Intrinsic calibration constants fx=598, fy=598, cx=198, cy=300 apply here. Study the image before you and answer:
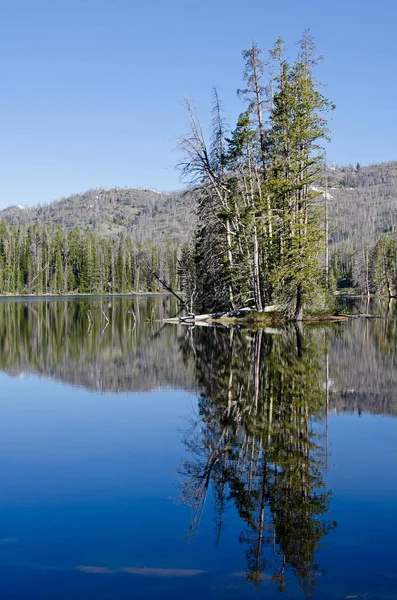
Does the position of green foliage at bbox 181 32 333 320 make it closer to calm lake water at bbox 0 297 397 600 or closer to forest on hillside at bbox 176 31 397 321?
forest on hillside at bbox 176 31 397 321

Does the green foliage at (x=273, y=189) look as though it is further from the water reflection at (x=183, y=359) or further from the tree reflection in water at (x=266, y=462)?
the tree reflection in water at (x=266, y=462)

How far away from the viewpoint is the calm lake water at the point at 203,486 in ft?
20.0

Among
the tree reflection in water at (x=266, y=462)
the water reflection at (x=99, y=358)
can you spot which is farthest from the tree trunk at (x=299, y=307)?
the tree reflection in water at (x=266, y=462)

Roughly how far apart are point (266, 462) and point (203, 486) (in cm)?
130

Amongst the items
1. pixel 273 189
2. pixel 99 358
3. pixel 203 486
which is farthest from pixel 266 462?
pixel 273 189

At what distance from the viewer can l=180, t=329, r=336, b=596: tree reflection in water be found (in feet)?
22.0

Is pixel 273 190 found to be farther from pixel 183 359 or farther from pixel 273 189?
pixel 183 359

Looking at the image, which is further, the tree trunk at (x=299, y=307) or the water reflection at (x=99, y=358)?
the tree trunk at (x=299, y=307)

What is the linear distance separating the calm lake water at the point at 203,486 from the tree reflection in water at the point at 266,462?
29 millimetres

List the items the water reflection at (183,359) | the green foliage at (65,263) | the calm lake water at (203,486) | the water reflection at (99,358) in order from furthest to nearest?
the green foliage at (65,263)
the water reflection at (99,358)
the water reflection at (183,359)
the calm lake water at (203,486)

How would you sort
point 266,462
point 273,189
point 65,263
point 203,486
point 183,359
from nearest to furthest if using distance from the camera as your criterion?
point 203,486 → point 266,462 → point 183,359 → point 273,189 → point 65,263

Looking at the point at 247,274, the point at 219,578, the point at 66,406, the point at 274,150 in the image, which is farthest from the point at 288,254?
the point at 219,578

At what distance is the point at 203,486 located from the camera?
8.53 m

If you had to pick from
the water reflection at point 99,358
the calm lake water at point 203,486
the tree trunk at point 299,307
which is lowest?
the calm lake water at point 203,486
